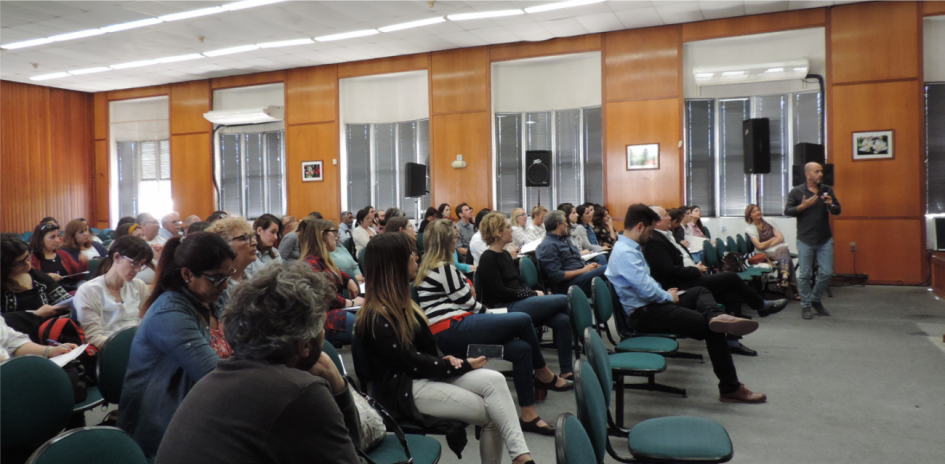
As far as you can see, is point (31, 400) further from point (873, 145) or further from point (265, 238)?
point (873, 145)

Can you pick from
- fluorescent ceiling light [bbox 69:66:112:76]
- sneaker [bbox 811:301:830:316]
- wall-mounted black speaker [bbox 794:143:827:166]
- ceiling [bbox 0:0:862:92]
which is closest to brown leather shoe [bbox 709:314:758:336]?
sneaker [bbox 811:301:830:316]

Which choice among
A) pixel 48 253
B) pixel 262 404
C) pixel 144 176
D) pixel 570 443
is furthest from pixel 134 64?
pixel 570 443

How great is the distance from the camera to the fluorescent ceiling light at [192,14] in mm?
7895

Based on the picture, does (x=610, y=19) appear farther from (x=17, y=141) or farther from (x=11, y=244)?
(x=17, y=141)

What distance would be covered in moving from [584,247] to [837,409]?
4.16 metres

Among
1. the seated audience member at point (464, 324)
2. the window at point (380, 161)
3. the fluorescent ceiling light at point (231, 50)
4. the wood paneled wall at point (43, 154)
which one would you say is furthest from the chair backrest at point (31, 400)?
the wood paneled wall at point (43, 154)

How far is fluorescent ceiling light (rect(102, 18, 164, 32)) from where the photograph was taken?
27.1 feet

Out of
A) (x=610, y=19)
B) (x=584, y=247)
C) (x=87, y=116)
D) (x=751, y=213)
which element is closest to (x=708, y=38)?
(x=610, y=19)

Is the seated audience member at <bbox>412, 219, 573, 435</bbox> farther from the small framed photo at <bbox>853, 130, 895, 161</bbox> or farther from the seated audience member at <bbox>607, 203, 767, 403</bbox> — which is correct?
the small framed photo at <bbox>853, 130, 895, 161</bbox>

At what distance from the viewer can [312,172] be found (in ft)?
38.2

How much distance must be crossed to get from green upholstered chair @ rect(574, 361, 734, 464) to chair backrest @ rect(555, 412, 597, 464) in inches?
10.7

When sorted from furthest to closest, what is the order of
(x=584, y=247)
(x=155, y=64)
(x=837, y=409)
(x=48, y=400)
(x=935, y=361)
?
(x=155, y=64) < (x=584, y=247) < (x=935, y=361) < (x=837, y=409) < (x=48, y=400)

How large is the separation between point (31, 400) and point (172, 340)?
66 centimetres

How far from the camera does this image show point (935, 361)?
441cm
